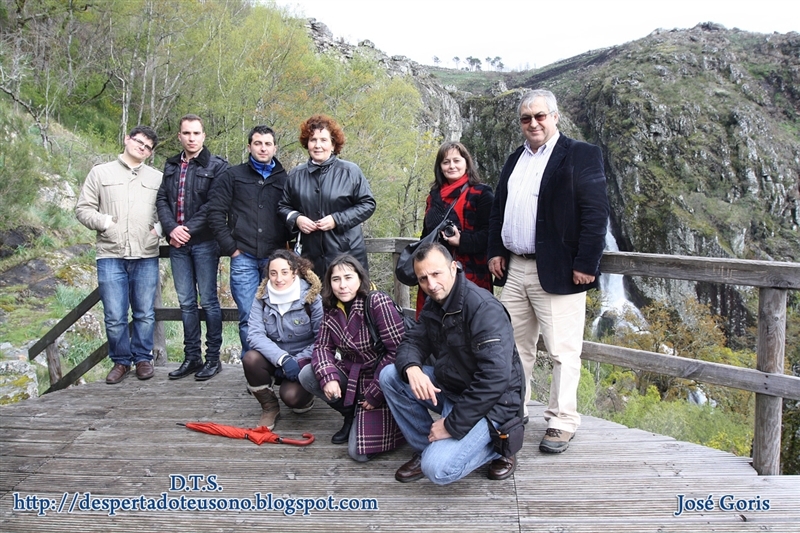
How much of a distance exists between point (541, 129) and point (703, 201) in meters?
48.2

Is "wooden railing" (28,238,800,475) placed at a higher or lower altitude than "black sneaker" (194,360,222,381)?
higher

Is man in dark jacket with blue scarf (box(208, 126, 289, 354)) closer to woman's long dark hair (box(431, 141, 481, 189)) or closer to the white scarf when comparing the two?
the white scarf

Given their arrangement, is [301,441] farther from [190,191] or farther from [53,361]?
[53,361]

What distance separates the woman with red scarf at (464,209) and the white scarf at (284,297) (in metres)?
0.98

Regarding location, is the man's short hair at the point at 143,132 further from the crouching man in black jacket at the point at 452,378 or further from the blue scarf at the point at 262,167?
the crouching man in black jacket at the point at 452,378

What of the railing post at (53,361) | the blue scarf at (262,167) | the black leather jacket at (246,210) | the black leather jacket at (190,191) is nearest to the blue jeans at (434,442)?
the black leather jacket at (246,210)

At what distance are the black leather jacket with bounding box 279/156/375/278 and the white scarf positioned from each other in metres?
0.36

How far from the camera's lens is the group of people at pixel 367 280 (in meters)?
2.60

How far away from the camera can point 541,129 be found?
2875 millimetres

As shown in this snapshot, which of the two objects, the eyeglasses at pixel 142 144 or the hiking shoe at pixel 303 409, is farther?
the eyeglasses at pixel 142 144

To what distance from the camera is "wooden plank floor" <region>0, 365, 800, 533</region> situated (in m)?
2.34

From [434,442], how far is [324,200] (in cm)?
186

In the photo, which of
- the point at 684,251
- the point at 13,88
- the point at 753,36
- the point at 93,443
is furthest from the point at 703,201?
the point at 93,443

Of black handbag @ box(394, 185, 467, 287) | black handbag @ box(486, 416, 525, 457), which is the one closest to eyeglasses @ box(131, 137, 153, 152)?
black handbag @ box(394, 185, 467, 287)
